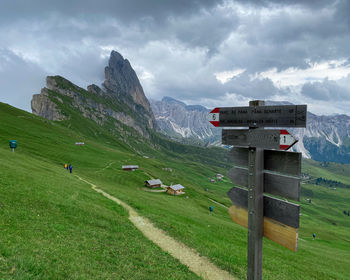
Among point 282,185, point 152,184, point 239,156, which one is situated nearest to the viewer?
point 282,185

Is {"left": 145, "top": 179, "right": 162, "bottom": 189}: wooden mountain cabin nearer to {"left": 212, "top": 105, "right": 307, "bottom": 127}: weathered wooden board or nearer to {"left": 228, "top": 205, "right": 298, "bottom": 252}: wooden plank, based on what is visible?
{"left": 228, "top": 205, "right": 298, "bottom": 252}: wooden plank

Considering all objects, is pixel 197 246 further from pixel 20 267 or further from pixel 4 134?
pixel 4 134

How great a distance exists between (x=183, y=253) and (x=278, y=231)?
11.8 m

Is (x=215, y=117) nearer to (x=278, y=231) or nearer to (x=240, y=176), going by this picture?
(x=240, y=176)

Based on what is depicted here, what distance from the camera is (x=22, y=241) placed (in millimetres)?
11367

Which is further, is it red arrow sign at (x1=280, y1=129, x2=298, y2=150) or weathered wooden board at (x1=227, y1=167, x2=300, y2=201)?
weathered wooden board at (x1=227, y1=167, x2=300, y2=201)

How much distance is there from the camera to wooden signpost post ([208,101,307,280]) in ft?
21.9

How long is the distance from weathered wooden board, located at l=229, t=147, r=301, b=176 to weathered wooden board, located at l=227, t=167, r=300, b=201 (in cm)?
21

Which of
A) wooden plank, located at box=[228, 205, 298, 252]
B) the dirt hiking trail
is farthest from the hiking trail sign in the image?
the dirt hiking trail

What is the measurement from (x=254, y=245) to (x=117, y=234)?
1305 centimetres

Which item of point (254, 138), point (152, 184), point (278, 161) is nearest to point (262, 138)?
point (254, 138)

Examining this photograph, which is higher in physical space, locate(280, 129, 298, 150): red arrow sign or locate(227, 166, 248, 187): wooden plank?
locate(280, 129, 298, 150): red arrow sign

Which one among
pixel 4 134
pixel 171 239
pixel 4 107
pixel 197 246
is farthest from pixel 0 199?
pixel 4 107

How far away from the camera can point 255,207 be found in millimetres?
7191
